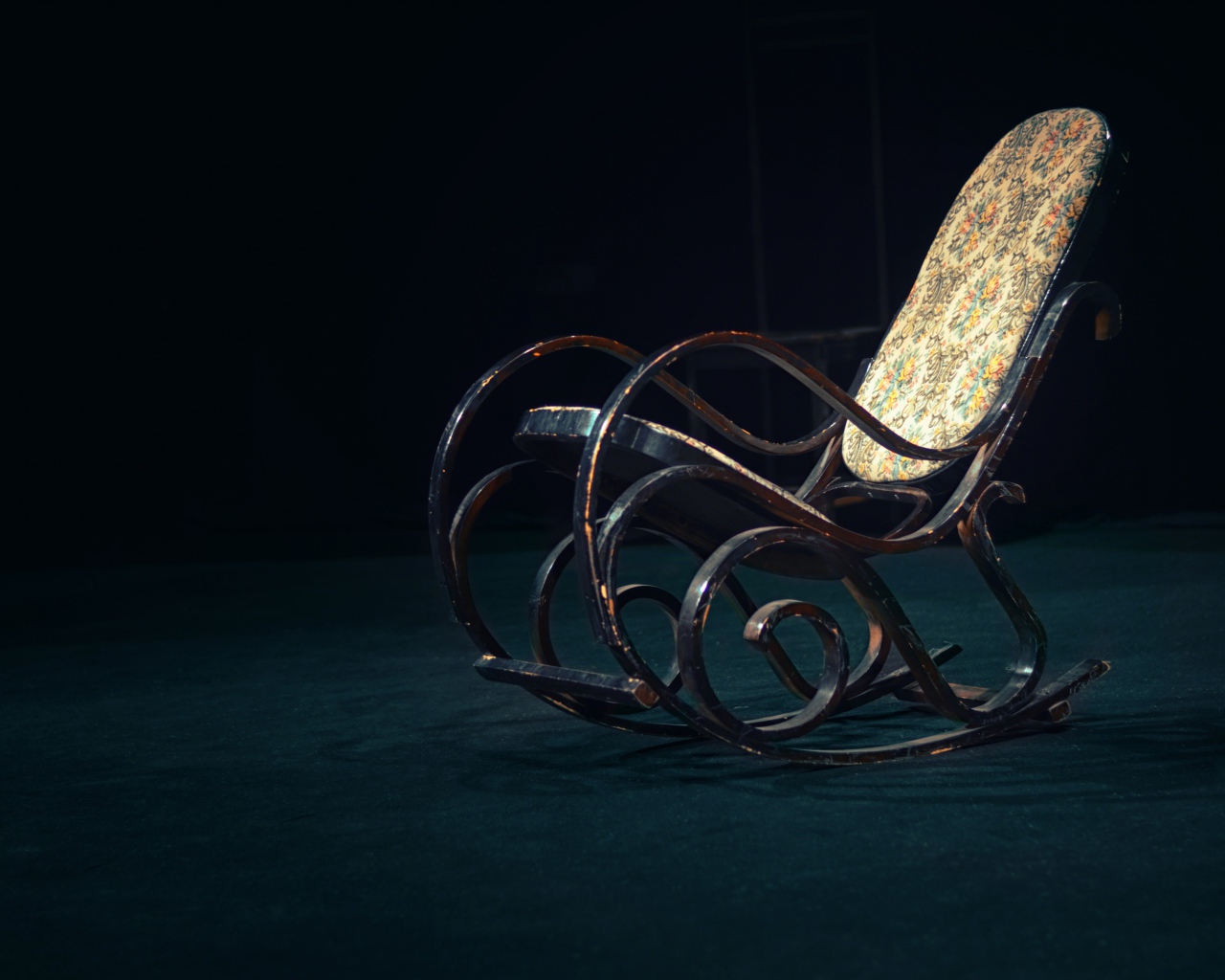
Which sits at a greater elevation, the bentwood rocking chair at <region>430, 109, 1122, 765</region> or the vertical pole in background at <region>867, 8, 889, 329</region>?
the vertical pole in background at <region>867, 8, 889, 329</region>

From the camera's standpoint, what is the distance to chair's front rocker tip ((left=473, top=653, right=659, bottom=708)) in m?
1.79

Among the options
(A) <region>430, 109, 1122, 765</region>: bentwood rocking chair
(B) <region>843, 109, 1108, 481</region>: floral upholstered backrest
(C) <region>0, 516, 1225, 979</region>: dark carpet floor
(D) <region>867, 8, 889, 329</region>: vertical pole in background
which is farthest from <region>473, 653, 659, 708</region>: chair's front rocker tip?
(D) <region>867, 8, 889, 329</region>: vertical pole in background

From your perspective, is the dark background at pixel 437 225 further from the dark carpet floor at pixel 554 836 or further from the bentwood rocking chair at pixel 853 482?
the bentwood rocking chair at pixel 853 482

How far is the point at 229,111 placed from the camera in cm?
566

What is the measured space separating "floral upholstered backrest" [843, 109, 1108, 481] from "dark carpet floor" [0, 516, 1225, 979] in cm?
49

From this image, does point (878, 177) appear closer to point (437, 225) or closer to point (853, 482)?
point (437, 225)

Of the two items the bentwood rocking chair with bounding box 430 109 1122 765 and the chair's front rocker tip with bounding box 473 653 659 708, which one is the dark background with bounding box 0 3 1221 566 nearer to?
the bentwood rocking chair with bounding box 430 109 1122 765

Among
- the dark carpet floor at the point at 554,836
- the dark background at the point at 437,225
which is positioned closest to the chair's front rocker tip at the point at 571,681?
the dark carpet floor at the point at 554,836

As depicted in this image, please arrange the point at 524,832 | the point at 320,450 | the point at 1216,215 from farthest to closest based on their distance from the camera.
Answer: the point at 320,450, the point at 1216,215, the point at 524,832

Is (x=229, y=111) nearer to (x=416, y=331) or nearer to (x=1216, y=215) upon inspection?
(x=416, y=331)

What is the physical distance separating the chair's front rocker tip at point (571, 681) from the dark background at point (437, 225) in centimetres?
Result: 333

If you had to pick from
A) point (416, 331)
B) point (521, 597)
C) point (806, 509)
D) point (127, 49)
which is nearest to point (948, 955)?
point (806, 509)

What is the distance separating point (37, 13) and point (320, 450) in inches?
79.0

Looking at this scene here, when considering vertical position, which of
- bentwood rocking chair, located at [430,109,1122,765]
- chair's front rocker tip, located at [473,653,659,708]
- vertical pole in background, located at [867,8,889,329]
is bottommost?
chair's front rocker tip, located at [473,653,659,708]
